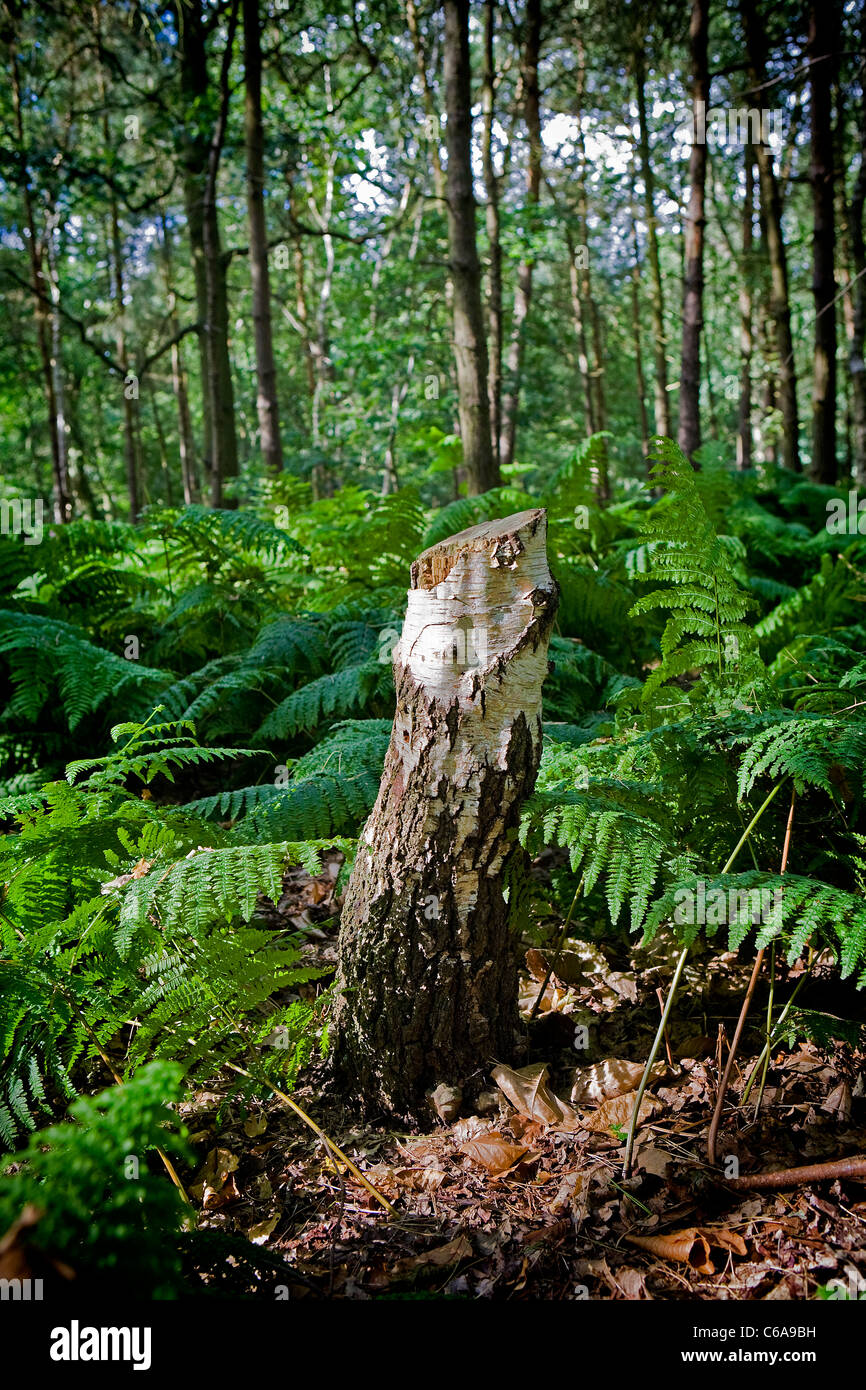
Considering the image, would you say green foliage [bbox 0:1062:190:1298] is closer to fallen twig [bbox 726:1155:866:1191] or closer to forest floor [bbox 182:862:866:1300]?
forest floor [bbox 182:862:866:1300]

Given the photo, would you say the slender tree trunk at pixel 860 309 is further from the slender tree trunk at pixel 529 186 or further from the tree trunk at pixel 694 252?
the slender tree trunk at pixel 529 186

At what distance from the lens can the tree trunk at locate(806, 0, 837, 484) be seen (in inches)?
334

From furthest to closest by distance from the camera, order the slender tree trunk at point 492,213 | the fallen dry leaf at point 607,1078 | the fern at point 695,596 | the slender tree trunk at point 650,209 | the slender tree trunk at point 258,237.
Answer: the slender tree trunk at point 650,209
the slender tree trunk at point 492,213
the slender tree trunk at point 258,237
the fern at point 695,596
the fallen dry leaf at point 607,1078

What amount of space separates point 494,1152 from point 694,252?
31.1 ft

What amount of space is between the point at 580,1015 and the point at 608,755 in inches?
30.4

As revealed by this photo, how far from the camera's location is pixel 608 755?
2469 mm

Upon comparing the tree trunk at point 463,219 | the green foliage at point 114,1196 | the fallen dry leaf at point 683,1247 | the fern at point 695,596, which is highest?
the tree trunk at point 463,219

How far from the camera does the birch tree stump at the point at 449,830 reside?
6.09 feet

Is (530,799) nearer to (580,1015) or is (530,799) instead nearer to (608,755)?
(608,755)

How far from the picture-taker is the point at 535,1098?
2.00m

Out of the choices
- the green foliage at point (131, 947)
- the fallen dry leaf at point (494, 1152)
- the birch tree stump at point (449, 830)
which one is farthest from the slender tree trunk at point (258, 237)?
the fallen dry leaf at point (494, 1152)

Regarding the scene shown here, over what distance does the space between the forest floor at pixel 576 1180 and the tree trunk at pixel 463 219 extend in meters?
5.56

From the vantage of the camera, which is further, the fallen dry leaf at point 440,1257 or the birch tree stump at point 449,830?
the birch tree stump at point 449,830

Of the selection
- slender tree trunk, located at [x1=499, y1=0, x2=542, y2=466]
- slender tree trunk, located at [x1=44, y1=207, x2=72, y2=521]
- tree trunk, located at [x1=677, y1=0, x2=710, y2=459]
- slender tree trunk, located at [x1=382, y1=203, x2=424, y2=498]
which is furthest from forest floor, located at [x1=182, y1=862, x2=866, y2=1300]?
slender tree trunk, located at [x1=44, y1=207, x2=72, y2=521]
